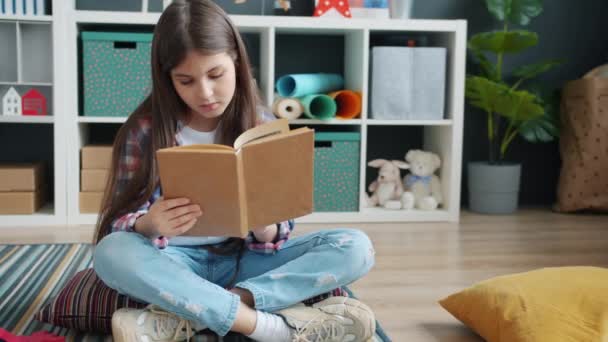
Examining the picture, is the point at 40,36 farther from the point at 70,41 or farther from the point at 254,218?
the point at 254,218

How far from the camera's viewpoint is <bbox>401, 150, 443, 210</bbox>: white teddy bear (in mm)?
2861

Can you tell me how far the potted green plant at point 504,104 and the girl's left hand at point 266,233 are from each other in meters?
1.55

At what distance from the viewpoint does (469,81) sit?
283 cm

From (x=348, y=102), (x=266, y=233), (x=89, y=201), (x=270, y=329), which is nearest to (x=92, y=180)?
(x=89, y=201)

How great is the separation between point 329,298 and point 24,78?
5.84 feet

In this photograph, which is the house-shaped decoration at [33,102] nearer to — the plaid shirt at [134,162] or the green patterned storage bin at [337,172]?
the green patterned storage bin at [337,172]

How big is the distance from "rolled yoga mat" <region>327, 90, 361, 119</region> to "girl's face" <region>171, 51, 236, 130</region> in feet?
4.49

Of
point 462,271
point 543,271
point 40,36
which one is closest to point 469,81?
point 462,271

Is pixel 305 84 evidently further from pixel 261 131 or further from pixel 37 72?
pixel 261 131

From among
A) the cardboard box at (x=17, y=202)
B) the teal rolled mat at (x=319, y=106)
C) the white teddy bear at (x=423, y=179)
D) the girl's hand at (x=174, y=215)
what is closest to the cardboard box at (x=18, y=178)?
the cardboard box at (x=17, y=202)

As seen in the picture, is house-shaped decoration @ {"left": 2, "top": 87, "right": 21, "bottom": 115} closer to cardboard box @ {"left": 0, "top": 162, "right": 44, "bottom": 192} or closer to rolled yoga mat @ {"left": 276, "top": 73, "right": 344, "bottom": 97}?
cardboard box @ {"left": 0, "top": 162, "right": 44, "bottom": 192}

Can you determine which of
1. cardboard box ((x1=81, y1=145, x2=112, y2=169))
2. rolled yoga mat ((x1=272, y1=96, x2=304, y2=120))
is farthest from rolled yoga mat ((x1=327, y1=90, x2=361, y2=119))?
cardboard box ((x1=81, y1=145, x2=112, y2=169))

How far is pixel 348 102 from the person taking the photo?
108 inches

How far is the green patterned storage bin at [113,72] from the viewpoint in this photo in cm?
257
